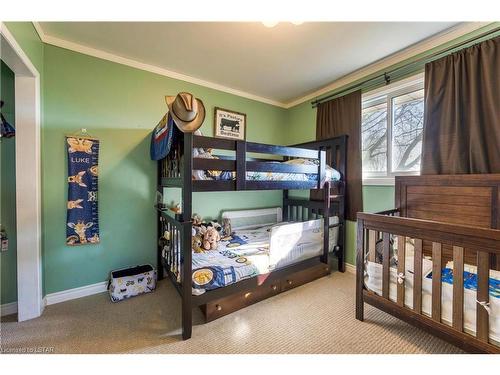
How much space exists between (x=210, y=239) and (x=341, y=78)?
2.57 meters

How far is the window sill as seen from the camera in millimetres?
2262

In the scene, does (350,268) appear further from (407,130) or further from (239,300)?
(407,130)

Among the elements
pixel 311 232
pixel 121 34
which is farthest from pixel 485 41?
pixel 121 34

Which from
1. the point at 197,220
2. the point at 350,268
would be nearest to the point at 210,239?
the point at 197,220

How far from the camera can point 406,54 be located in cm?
210

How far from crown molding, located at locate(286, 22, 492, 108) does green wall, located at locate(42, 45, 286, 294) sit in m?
1.82

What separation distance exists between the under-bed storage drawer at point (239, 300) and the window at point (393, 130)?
5.61 ft

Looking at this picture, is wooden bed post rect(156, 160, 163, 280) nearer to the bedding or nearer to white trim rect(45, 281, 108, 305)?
white trim rect(45, 281, 108, 305)

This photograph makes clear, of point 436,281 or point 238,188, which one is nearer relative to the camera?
point 436,281

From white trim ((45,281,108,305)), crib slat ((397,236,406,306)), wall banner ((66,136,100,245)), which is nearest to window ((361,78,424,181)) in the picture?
crib slat ((397,236,406,306))

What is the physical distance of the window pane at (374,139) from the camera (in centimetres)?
245

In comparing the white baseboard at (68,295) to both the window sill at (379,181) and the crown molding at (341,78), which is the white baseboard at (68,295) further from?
the window sill at (379,181)

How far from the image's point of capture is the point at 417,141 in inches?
85.5
